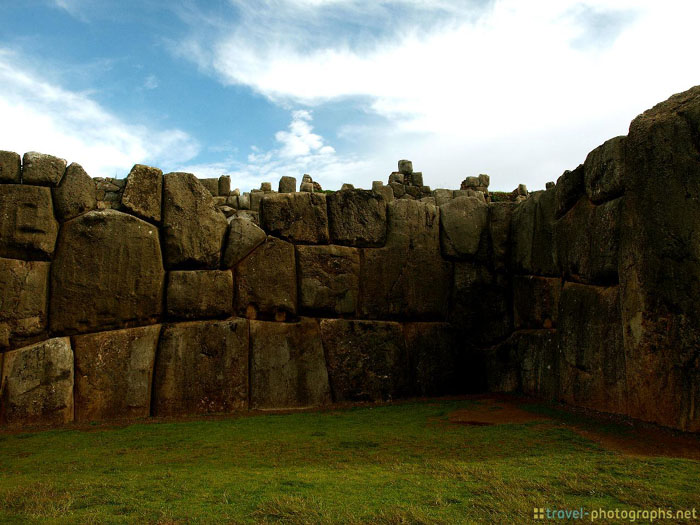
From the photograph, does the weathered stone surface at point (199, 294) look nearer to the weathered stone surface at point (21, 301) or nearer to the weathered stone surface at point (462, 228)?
the weathered stone surface at point (21, 301)

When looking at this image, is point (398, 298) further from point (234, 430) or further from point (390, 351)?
point (234, 430)

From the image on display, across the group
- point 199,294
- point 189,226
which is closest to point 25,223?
point 189,226

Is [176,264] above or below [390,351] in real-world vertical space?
above

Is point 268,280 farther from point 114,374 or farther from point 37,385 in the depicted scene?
point 37,385

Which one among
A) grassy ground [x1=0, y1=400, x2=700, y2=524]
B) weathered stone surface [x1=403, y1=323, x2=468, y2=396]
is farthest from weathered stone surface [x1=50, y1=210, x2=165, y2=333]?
weathered stone surface [x1=403, y1=323, x2=468, y2=396]

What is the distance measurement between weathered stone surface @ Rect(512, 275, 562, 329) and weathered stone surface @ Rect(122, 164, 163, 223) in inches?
239

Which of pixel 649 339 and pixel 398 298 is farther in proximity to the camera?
pixel 398 298

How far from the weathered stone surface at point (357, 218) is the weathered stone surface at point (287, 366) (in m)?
1.67

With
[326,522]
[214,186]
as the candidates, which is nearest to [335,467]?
[326,522]

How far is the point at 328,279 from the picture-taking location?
980 centimetres

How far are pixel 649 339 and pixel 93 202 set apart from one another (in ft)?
25.8

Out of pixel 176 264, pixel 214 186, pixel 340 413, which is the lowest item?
pixel 340 413

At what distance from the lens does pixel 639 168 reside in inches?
277

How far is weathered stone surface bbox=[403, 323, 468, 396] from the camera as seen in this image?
10.1m
